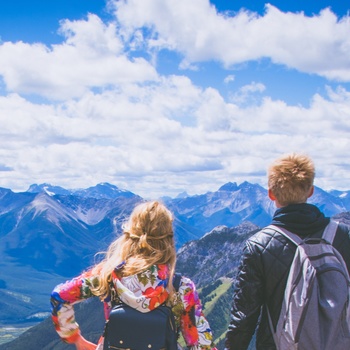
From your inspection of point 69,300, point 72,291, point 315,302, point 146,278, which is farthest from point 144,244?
point 315,302

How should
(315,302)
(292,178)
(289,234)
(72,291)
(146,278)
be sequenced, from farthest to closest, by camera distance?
(292,178), (289,234), (72,291), (146,278), (315,302)

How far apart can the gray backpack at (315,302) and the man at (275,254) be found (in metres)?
0.25

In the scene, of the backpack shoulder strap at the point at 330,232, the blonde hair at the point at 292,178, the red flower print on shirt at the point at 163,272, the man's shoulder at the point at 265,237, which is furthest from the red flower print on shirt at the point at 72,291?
the backpack shoulder strap at the point at 330,232

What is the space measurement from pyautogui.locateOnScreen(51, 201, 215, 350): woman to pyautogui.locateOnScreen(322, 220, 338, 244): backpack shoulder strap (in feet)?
7.93

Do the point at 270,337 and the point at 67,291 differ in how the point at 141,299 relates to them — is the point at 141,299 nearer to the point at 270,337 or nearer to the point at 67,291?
the point at 67,291

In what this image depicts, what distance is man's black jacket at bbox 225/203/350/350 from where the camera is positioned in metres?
8.53

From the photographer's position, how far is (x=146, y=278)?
8016mm

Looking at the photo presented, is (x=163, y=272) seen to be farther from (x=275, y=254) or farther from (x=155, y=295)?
(x=275, y=254)

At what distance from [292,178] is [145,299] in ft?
10.8

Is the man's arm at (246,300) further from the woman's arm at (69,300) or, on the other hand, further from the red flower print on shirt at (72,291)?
the red flower print on shirt at (72,291)

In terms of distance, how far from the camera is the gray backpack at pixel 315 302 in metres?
7.77

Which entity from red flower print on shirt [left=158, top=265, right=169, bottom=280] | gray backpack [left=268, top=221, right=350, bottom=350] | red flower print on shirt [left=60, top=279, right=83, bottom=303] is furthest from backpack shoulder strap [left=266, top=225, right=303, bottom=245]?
red flower print on shirt [left=60, top=279, right=83, bottom=303]

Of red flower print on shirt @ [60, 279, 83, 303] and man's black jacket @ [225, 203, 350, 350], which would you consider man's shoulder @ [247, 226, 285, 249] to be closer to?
man's black jacket @ [225, 203, 350, 350]

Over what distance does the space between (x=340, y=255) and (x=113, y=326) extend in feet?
12.7
